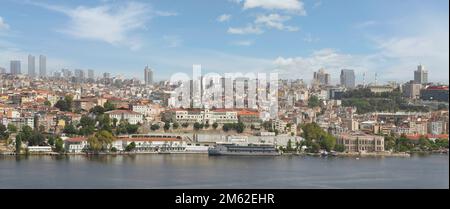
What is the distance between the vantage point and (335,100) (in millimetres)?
17891

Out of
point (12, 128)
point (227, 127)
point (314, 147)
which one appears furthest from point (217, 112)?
point (12, 128)

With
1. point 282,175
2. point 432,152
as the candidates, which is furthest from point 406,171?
point 432,152

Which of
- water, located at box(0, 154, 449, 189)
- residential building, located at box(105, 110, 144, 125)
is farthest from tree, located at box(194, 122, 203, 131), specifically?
water, located at box(0, 154, 449, 189)

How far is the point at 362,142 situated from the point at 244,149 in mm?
2139

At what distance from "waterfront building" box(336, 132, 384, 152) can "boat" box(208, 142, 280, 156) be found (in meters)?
1.44

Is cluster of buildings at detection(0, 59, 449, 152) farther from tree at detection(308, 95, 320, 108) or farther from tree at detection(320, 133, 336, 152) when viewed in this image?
tree at detection(320, 133, 336, 152)

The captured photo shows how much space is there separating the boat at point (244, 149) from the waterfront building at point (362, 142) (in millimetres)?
1442

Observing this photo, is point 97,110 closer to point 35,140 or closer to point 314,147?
point 35,140

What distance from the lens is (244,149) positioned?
1012 centimetres

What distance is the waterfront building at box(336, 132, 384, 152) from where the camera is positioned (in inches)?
432

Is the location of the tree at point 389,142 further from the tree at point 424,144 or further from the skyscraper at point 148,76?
the skyscraper at point 148,76
